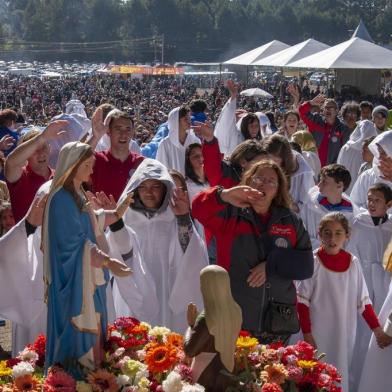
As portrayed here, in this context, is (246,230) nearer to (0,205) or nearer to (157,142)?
(0,205)

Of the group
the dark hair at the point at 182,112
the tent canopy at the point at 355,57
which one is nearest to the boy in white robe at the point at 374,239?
the dark hair at the point at 182,112

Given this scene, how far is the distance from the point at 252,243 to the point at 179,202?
87cm

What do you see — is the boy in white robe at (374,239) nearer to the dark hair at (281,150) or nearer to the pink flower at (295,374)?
the dark hair at (281,150)

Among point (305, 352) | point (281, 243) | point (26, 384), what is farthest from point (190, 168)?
point (26, 384)

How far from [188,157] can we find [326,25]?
317 ft

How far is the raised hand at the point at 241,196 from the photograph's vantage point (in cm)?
400


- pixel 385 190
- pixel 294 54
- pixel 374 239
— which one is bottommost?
pixel 374 239

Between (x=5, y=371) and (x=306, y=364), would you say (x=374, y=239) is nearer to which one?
(x=306, y=364)

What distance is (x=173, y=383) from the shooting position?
3.31 meters

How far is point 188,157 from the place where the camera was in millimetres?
6906

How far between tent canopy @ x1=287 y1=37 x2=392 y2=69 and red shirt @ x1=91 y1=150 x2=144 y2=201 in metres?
11.4

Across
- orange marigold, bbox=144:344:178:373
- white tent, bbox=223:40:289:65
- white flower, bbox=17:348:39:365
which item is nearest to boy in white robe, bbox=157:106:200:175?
white flower, bbox=17:348:39:365

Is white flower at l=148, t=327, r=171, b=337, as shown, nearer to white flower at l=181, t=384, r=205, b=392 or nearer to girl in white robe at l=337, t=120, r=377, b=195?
white flower at l=181, t=384, r=205, b=392

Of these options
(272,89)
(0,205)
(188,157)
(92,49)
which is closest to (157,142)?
(188,157)
